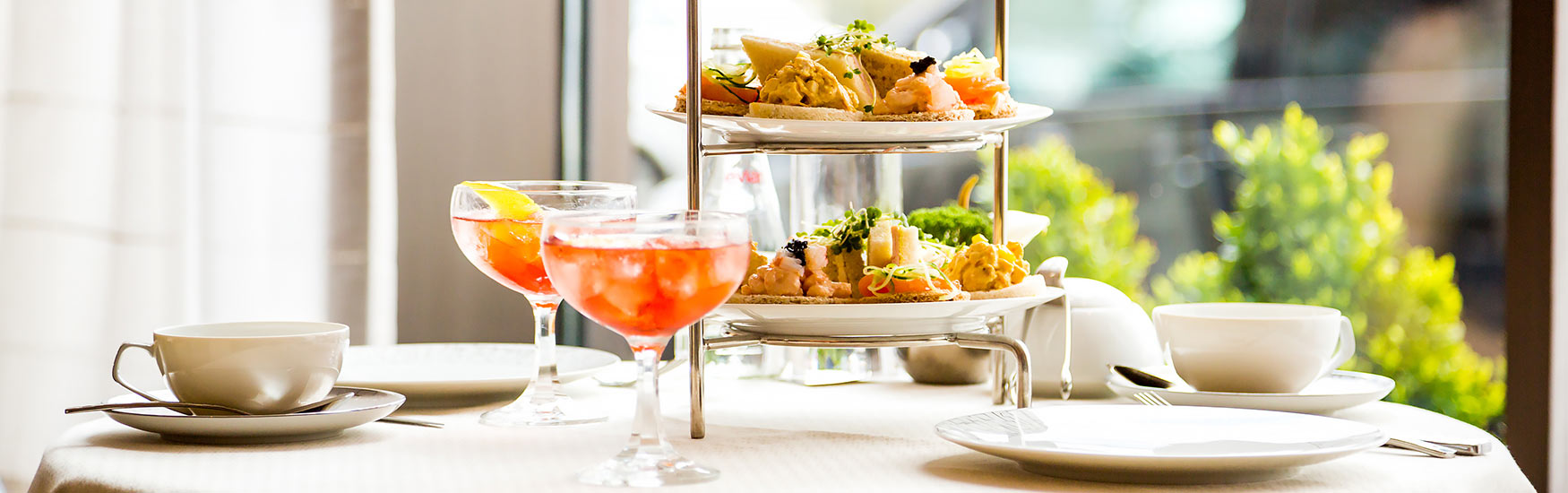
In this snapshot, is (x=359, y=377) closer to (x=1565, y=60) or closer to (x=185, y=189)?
(x=185, y=189)

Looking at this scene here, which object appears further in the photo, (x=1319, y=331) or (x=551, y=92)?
(x=551, y=92)

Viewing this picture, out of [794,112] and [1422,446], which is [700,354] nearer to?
[794,112]

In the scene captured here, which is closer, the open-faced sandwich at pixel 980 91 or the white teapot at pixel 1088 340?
the open-faced sandwich at pixel 980 91

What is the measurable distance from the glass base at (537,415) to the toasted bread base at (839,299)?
0.19 meters

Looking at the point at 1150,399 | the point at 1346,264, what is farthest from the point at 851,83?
the point at 1346,264

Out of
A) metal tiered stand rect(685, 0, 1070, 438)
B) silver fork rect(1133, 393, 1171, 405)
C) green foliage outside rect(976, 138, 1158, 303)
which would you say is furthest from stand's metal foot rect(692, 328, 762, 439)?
green foliage outside rect(976, 138, 1158, 303)

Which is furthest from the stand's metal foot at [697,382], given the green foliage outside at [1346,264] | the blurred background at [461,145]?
the green foliage outside at [1346,264]

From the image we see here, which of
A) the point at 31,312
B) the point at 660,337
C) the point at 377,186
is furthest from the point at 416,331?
the point at 660,337

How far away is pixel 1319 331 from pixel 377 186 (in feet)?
5.47

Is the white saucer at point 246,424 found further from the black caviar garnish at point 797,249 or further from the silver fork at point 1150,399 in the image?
the silver fork at point 1150,399

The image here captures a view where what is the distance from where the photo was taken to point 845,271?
1076 millimetres

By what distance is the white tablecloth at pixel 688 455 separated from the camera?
0.84 m

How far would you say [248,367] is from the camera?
97 cm

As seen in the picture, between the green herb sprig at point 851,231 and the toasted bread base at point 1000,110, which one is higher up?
the toasted bread base at point 1000,110
